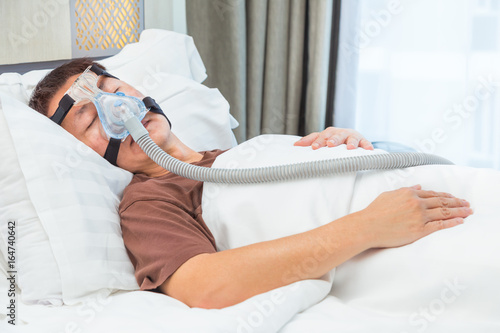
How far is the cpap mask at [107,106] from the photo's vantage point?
4.33ft

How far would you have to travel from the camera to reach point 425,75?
8.29ft

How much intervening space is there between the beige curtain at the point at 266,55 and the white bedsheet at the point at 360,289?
1624 mm

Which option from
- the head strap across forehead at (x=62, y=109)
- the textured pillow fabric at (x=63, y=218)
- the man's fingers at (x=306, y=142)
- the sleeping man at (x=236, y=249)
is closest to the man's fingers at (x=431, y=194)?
the sleeping man at (x=236, y=249)

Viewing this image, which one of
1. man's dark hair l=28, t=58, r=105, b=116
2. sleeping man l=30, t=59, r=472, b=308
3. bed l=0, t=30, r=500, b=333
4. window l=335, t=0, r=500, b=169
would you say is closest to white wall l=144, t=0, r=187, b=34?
window l=335, t=0, r=500, b=169

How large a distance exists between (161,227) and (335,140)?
0.51 meters

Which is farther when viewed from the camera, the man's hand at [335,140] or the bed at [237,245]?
the man's hand at [335,140]

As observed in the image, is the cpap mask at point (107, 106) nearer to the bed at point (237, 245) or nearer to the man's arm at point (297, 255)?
the bed at point (237, 245)

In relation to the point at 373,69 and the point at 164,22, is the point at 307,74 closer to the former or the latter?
the point at 373,69

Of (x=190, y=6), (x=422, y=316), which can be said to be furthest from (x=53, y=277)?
(x=190, y=6)

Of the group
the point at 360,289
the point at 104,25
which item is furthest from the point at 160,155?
the point at 104,25

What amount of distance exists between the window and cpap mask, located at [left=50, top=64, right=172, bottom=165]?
5.26 feet

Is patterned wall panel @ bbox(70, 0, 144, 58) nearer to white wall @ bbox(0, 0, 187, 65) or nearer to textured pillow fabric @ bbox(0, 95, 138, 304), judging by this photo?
white wall @ bbox(0, 0, 187, 65)

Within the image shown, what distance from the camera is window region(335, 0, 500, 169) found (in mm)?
2379

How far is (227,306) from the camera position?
104cm
